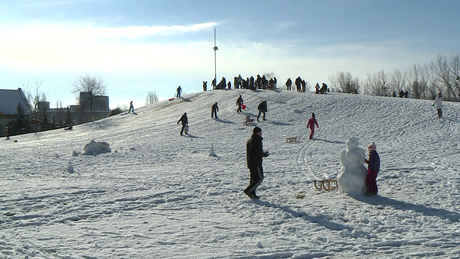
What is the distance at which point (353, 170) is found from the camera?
8195 mm

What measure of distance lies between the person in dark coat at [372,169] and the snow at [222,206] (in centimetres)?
20

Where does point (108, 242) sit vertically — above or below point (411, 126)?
below

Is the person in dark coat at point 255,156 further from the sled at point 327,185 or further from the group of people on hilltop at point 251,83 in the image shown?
the group of people on hilltop at point 251,83

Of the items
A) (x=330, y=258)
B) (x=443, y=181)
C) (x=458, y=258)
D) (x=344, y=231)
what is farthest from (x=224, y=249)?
(x=443, y=181)

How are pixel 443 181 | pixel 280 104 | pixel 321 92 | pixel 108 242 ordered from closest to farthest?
pixel 108 242, pixel 443 181, pixel 280 104, pixel 321 92

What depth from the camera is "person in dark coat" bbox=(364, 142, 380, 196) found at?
797 cm

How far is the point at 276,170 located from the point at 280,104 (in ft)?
70.0

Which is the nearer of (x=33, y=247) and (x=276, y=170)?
(x=33, y=247)

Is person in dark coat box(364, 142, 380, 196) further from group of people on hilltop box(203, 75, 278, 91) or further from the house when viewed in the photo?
the house

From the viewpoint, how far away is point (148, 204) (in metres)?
8.04

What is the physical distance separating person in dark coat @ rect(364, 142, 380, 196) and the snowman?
0.09 metres

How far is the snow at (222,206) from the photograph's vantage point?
5.58 metres

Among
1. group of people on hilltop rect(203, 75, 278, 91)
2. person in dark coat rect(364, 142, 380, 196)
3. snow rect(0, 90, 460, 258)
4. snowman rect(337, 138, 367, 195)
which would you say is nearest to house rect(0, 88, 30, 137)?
group of people on hilltop rect(203, 75, 278, 91)

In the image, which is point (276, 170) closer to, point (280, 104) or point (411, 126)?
point (411, 126)
